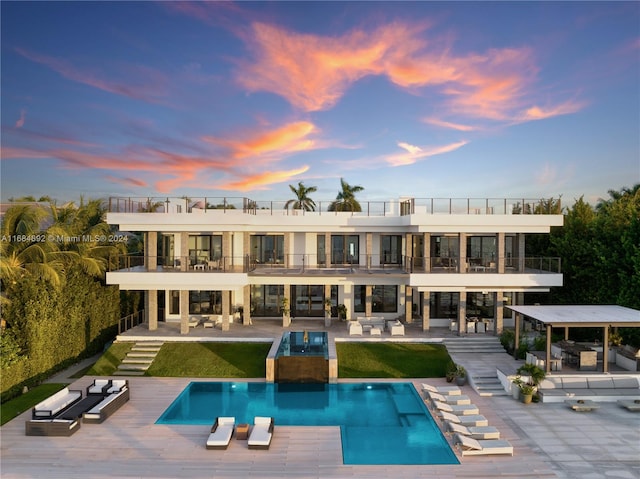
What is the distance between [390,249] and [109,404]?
18.5 metres

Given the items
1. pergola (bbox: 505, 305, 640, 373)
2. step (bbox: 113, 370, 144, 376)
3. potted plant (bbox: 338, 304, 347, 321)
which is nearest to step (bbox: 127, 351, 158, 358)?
step (bbox: 113, 370, 144, 376)

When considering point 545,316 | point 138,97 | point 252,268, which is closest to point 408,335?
point 545,316

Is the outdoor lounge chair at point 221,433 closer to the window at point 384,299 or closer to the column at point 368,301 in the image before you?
the column at point 368,301

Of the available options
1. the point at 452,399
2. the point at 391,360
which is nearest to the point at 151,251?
the point at 391,360

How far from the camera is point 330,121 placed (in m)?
28.4

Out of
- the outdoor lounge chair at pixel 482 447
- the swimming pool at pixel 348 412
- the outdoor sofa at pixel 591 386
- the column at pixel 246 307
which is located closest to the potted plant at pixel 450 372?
the swimming pool at pixel 348 412

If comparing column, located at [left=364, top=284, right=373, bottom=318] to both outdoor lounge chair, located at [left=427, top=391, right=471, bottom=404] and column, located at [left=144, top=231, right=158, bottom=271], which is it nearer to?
outdoor lounge chair, located at [left=427, top=391, right=471, bottom=404]

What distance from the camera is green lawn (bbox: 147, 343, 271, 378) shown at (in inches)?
754

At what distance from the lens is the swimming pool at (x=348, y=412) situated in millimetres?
12367

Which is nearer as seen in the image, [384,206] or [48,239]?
[48,239]

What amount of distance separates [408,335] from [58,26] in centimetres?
2421

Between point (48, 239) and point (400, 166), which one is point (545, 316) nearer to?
point (400, 166)

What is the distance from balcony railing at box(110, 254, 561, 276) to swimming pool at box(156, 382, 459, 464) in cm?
782

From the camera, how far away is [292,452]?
39.8ft
